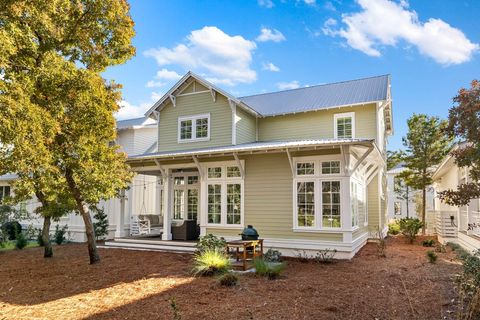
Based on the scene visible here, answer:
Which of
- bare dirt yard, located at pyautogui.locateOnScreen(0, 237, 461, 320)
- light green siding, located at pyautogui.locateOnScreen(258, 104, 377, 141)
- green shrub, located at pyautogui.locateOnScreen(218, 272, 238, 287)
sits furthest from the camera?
light green siding, located at pyautogui.locateOnScreen(258, 104, 377, 141)

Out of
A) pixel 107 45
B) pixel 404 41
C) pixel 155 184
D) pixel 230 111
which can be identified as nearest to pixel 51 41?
pixel 107 45

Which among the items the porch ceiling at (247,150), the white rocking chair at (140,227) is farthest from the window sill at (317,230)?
the white rocking chair at (140,227)

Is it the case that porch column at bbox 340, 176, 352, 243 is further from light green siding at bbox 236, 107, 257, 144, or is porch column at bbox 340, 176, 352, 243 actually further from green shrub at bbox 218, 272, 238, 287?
light green siding at bbox 236, 107, 257, 144

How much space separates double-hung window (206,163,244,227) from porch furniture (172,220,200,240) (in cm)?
114

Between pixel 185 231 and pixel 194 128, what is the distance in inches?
157

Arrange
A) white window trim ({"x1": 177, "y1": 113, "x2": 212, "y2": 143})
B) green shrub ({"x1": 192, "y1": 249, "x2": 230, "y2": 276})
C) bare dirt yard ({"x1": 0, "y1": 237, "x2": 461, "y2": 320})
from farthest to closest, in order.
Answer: white window trim ({"x1": 177, "y1": 113, "x2": 212, "y2": 143}), green shrub ({"x1": 192, "y1": 249, "x2": 230, "y2": 276}), bare dirt yard ({"x1": 0, "y1": 237, "x2": 461, "y2": 320})

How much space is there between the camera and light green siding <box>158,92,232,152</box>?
1295 cm

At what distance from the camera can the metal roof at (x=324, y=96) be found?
14.1m

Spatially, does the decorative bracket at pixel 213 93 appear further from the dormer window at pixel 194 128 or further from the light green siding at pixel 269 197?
the light green siding at pixel 269 197

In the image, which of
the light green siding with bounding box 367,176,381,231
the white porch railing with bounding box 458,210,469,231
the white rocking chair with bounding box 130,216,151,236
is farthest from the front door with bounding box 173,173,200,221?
the white porch railing with bounding box 458,210,469,231

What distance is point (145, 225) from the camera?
49.4ft

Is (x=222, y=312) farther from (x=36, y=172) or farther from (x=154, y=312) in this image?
(x=36, y=172)

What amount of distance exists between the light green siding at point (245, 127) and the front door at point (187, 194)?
243 centimetres

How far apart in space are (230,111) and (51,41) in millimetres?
6314
